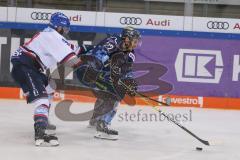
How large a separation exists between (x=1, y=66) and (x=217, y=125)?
123 inches

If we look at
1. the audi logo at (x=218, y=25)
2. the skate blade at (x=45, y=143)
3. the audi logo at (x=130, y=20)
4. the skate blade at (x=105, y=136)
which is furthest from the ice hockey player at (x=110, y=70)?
the audi logo at (x=218, y=25)

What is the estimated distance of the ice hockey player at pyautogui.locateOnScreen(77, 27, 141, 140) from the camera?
5199 millimetres

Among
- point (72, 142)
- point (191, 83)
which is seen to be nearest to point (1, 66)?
point (191, 83)

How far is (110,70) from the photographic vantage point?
17.7 ft

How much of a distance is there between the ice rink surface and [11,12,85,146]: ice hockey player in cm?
22

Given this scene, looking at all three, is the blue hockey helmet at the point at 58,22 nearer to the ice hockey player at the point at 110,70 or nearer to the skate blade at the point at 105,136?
the ice hockey player at the point at 110,70

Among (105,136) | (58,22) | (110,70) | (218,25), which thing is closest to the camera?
(58,22)

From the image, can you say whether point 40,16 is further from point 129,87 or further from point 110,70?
point 129,87

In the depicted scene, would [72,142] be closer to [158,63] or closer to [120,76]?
[120,76]

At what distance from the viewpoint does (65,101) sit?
24.5 feet

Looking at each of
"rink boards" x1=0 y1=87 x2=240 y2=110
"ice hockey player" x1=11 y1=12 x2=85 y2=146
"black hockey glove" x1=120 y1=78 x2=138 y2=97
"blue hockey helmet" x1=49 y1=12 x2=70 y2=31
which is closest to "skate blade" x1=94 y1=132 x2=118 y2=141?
"black hockey glove" x1=120 y1=78 x2=138 y2=97

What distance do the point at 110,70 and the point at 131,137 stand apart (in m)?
0.66

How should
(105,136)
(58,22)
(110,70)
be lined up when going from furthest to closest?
1. (110,70)
2. (105,136)
3. (58,22)

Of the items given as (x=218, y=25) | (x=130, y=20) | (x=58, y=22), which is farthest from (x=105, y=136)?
(x=218, y=25)
